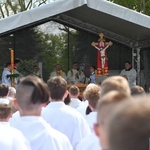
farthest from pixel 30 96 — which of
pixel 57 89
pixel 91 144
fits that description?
pixel 57 89

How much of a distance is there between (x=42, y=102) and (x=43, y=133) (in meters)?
0.22

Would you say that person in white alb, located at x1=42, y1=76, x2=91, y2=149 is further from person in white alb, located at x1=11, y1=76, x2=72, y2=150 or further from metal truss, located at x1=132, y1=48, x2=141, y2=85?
metal truss, located at x1=132, y1=48, x2=141, y2=85

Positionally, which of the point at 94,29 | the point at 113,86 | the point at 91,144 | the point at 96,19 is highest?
the point at 96,19

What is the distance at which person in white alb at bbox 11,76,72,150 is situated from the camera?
3055mm

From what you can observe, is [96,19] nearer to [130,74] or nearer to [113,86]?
[130,74]

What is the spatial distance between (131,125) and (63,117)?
10.9 ft

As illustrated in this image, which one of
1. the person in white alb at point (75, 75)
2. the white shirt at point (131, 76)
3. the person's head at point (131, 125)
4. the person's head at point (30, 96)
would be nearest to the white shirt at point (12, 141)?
the person's head at point (30, 96)

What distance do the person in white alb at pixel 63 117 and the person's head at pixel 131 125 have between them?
3173mm

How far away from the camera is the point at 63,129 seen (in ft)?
14.7

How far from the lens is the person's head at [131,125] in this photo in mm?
1129

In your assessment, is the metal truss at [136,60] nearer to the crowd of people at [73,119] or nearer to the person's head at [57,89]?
the crowd of people at [73,119]

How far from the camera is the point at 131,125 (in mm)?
1129

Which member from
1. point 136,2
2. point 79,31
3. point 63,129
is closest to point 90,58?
point 79,31

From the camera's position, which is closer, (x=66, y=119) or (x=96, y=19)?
(x=66, y=119)
